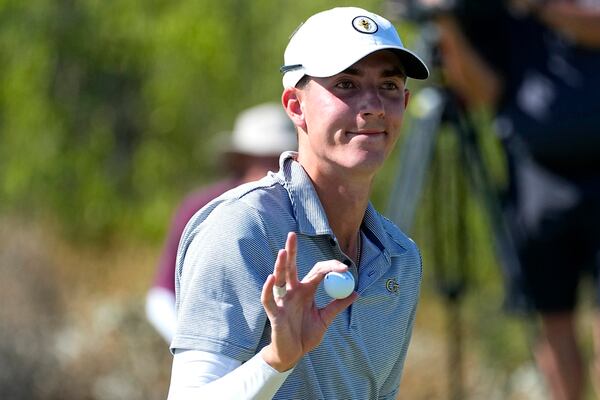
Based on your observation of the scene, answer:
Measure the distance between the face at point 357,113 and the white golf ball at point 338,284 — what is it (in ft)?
1.09

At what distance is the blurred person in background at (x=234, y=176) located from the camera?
5957 mm

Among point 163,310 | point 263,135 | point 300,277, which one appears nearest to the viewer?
point 300,277

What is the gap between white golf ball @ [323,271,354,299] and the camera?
2.57 m

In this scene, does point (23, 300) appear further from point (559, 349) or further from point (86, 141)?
point (86, 141)

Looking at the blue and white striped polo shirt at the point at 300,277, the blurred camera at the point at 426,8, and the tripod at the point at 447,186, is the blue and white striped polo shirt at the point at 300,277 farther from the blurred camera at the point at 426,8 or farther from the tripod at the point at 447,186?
the tripod at the point at 447,186

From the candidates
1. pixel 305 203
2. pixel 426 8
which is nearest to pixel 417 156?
pixel 426 8

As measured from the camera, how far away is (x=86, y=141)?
40.7 feet

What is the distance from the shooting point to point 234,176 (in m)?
6.59

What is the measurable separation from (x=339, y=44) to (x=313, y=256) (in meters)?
0.43

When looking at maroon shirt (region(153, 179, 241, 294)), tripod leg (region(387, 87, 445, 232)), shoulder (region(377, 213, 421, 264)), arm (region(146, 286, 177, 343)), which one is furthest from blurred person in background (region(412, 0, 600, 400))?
shoulder (region(377, 213, 421, 264))

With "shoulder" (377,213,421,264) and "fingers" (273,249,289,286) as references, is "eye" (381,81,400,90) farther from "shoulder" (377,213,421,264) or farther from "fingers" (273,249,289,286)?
"fingers" (273,249,289,286)

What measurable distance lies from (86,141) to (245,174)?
641cm

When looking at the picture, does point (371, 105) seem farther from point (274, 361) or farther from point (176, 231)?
point (176, 231)

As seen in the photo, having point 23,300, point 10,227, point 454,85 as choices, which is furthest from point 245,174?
point 10,227
